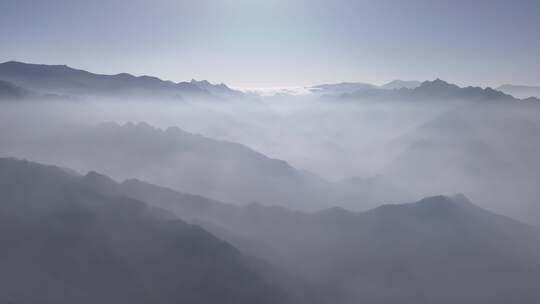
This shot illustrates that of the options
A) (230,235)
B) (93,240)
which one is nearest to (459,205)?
(230,235)

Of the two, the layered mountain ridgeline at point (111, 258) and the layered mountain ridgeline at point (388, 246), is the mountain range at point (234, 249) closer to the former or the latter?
the layered mountain ridgeline at point (111, 258)

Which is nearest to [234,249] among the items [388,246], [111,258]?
[111,258]

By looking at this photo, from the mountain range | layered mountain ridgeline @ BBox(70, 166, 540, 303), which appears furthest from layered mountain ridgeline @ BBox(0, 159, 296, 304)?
layered mountain ridgeline @ BBox(70, 166, 540, 303)

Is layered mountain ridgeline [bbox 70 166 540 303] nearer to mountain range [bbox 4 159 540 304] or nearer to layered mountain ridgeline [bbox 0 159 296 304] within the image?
mountain range [bbox 4 159 540 304]

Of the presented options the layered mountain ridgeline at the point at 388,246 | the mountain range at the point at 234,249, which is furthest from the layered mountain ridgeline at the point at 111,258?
the layered mountain ridgeline at the point at 388,246

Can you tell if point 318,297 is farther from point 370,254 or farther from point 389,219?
point 389,219
